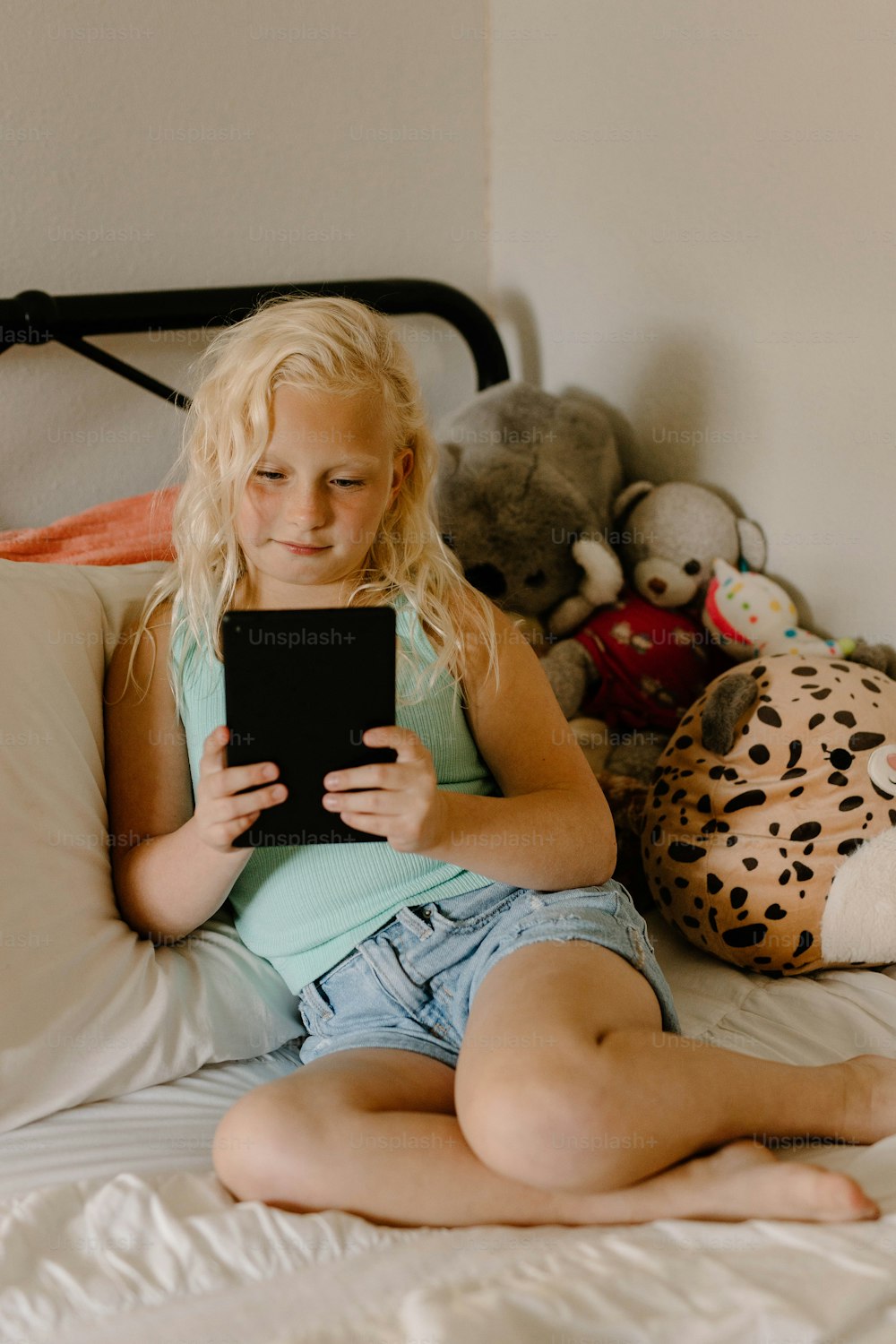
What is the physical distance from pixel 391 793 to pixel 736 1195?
1.20 ft

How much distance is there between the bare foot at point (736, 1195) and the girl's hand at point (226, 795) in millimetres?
355

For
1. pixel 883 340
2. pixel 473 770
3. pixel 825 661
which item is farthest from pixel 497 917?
pixel 883 340

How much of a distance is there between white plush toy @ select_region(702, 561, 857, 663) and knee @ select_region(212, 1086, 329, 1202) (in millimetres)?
839

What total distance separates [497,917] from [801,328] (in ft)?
2.67

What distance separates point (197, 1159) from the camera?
0.92 m

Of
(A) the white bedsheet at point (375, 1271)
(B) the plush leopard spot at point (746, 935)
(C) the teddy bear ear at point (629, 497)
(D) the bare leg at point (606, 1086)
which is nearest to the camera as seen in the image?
(A) the white bedsheet at point (375, 1271)

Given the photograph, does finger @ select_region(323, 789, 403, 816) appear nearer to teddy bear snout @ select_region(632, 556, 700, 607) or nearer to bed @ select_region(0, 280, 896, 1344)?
bed @ select_region(0, 280, 896, 1344)

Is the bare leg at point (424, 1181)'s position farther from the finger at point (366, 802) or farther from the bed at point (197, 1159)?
the finger at point (366, 802)

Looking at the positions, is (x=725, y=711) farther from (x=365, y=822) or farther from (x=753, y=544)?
(x=365, y=822)

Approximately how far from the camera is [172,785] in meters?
1.11

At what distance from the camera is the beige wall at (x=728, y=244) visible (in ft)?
4.46

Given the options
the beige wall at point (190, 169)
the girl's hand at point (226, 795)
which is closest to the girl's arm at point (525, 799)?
the girl's hand at point (226, 795)

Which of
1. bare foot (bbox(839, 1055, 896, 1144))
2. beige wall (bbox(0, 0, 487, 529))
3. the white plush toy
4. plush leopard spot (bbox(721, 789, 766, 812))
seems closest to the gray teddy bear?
the white plush toy

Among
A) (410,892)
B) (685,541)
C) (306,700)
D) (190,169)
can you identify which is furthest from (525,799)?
(190,169)
